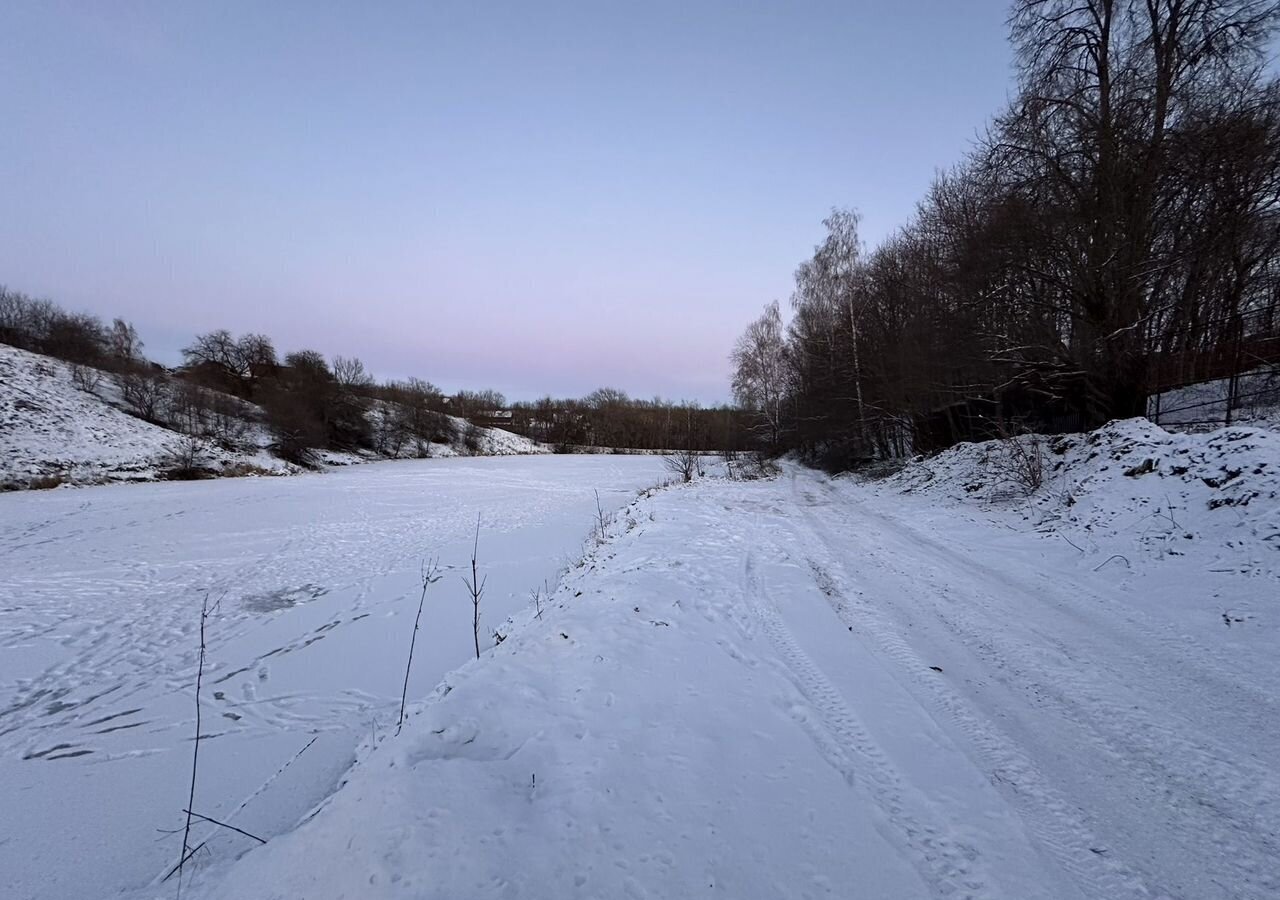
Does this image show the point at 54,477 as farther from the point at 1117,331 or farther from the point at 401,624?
the point at 1117,331

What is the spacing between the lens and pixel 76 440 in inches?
925

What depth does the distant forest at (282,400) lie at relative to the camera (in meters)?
32.5

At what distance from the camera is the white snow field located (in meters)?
3.18

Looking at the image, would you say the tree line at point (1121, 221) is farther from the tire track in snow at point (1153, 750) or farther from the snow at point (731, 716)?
the tire track in snow at point (1153, 750)

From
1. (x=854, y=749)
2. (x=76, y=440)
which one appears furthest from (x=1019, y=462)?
(x=76, y=440)

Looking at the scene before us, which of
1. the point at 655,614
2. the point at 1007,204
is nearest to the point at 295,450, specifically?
the point at 655,614

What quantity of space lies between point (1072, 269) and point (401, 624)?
561 inches

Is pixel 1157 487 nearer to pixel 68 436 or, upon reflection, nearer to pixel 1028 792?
pixel 1028 792

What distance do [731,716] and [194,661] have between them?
6267 millimetres

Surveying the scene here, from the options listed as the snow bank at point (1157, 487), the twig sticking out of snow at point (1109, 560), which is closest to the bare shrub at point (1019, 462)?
the snow bank at point (1157, 487)

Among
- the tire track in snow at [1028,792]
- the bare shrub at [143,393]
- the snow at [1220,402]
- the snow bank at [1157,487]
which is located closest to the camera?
the tire track in snow at [1028,792]

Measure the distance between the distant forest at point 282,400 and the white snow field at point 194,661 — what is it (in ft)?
78.1

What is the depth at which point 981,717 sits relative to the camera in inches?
120

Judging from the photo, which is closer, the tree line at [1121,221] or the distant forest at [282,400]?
the tree line at [1121,221]
